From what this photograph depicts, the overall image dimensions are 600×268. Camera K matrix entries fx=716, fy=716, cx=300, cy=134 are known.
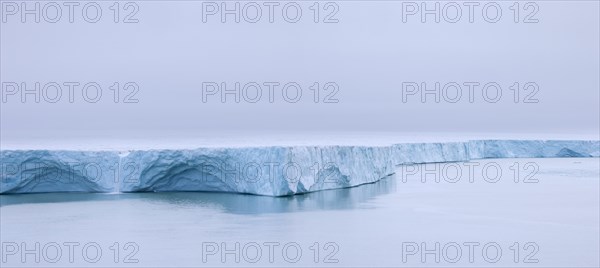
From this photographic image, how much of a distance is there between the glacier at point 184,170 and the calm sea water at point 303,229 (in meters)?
0.18

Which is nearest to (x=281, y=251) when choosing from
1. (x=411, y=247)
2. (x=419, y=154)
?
(x=411, y=247)

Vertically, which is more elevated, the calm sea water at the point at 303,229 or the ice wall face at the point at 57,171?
the ice wall face at the point at 57,171

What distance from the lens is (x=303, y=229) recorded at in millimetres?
8609

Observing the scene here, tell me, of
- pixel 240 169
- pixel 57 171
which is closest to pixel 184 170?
pixel 240 169

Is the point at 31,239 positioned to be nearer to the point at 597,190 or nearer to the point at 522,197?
the point at 522,197

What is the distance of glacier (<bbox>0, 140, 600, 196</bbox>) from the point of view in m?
10.5

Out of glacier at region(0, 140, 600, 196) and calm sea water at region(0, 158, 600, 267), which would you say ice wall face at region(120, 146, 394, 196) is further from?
calm sea water at region(0, 158, 600, 267)

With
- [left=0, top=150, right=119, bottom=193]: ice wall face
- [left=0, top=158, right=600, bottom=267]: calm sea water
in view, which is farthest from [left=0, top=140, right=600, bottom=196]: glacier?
[left=0, top=158, right=600, bottom=267]: calm sea water

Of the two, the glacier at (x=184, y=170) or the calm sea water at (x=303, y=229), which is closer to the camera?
the calm sea water at (x=303, y=229)

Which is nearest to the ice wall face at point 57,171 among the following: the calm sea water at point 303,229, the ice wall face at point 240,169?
the calm sea water at point 303,229

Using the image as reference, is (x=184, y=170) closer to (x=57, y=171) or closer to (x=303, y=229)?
(x=57, y=171)

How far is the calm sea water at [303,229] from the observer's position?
7.00 m

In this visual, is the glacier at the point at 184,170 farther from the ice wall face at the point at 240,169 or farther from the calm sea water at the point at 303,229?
the calm sea water at the point at 303,229

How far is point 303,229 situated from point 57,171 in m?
4.50
